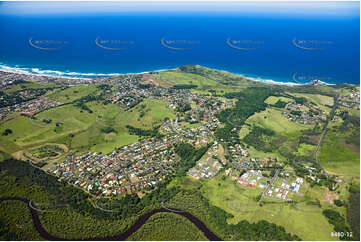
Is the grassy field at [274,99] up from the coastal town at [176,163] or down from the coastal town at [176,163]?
up

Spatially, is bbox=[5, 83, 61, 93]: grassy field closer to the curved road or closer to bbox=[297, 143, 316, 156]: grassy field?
the curved road

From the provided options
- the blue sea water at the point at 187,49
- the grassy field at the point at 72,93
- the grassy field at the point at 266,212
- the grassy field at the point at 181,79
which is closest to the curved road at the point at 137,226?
the grassy field at the point at 266,212

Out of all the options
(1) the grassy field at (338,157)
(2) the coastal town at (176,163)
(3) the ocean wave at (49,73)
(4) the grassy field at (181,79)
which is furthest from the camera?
(3) the ocean wave at (49,73)

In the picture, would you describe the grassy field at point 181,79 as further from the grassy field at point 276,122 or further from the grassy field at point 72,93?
the grassy field at point 276,122

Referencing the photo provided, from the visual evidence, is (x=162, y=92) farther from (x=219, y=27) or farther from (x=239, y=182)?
(x=219, y=27)

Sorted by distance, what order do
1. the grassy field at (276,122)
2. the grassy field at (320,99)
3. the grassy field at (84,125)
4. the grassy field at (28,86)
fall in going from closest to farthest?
1. the grassy field at (84,125)
2. the grassy field at (276,122)
3. the grassy field at (320,99)
4. the grassy field at (28,86)

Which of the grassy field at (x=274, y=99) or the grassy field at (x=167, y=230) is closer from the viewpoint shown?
the grassy field at (x=167, y=230)

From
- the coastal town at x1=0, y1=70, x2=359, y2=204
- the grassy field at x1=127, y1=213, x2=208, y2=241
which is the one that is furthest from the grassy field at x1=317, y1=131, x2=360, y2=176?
the grassy field at x1=127, y1=213, x2=208, y2=241
